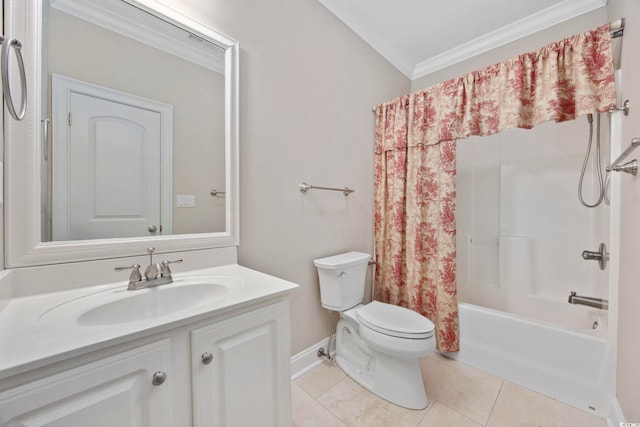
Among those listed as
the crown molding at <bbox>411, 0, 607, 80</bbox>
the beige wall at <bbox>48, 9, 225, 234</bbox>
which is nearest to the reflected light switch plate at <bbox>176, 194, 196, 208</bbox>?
the beige wall at <bbox>48, 9, 225, 234</bbox>

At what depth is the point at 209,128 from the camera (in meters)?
1.27

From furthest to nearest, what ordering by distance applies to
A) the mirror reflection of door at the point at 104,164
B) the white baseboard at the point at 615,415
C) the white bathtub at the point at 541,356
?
1. the white bathtub at the point at 541,356
2. the white baseboard at the point at 615,415
3. the mirror reflection of door at the point at 104,164

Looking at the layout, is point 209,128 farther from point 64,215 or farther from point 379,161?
point 379,161

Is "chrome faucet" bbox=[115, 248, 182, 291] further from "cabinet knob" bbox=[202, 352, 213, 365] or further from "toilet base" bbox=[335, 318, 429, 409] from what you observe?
"toilet base" bbox=[335, 318, 429, 409]

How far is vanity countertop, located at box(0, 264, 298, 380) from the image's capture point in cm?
52

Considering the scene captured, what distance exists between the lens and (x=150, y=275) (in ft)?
3.20

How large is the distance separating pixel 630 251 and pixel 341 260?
133cm

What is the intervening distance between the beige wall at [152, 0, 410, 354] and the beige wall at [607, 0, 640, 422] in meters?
1.40

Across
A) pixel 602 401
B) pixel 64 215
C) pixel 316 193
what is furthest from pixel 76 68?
pixel 602 401

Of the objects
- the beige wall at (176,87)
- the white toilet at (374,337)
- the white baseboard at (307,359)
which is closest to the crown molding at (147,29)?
the beige wall at (176,87)

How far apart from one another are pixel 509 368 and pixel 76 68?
2.64 metres

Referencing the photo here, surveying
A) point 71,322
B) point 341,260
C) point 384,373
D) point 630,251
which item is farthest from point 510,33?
point 71,322

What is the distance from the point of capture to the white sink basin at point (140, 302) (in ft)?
2.51

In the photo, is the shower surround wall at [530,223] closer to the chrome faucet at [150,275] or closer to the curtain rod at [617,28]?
the curtain rod at [617,28]
